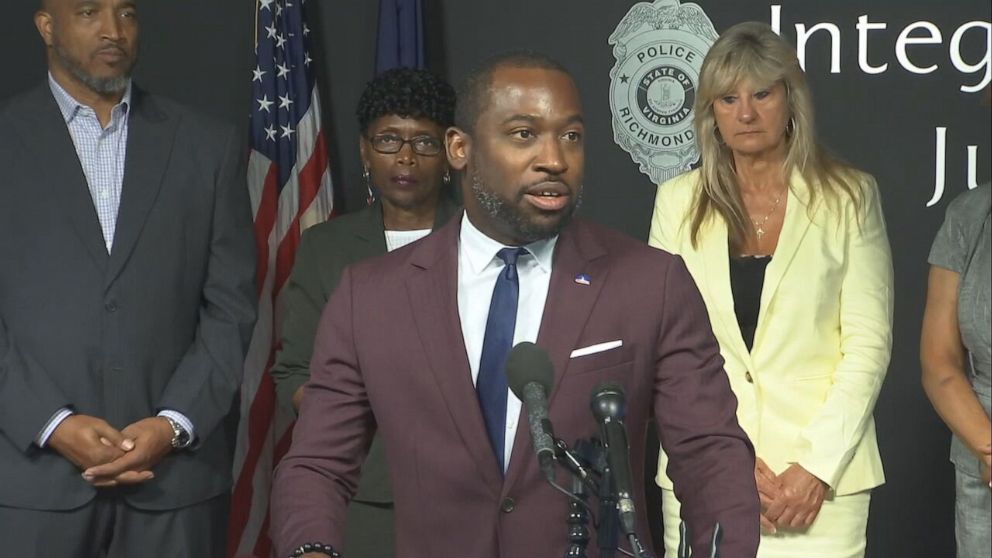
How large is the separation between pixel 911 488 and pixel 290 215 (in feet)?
7.87

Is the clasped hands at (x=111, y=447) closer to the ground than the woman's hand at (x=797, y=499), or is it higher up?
higher up

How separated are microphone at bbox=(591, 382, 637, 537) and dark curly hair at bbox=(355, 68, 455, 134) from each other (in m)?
2.66

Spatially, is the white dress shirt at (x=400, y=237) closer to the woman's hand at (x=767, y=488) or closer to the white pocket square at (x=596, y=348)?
the woman's hand at (x=767, y=488)

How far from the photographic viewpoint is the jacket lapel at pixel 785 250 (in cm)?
410

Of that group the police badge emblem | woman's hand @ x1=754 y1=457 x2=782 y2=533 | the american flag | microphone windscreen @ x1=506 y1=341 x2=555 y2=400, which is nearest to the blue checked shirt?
the american flag

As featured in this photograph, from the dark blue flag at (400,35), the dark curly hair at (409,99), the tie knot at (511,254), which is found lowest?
the tie knot at (511,254)

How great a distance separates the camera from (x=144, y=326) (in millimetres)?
4230

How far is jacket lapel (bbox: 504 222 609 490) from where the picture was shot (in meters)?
2.74

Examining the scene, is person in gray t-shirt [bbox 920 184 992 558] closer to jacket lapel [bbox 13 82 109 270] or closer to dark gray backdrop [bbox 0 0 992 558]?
dark gray backdrop [bbox 0 0 992 558]

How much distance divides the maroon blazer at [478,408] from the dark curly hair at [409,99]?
1.83 m

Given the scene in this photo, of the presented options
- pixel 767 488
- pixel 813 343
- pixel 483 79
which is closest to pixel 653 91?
pixel 813 343

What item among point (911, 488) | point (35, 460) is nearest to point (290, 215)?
point (35, 460)

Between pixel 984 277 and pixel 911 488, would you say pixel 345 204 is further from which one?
pixel 984 277

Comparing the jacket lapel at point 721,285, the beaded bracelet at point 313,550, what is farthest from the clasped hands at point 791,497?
the beaded bracelet at point 313,550
